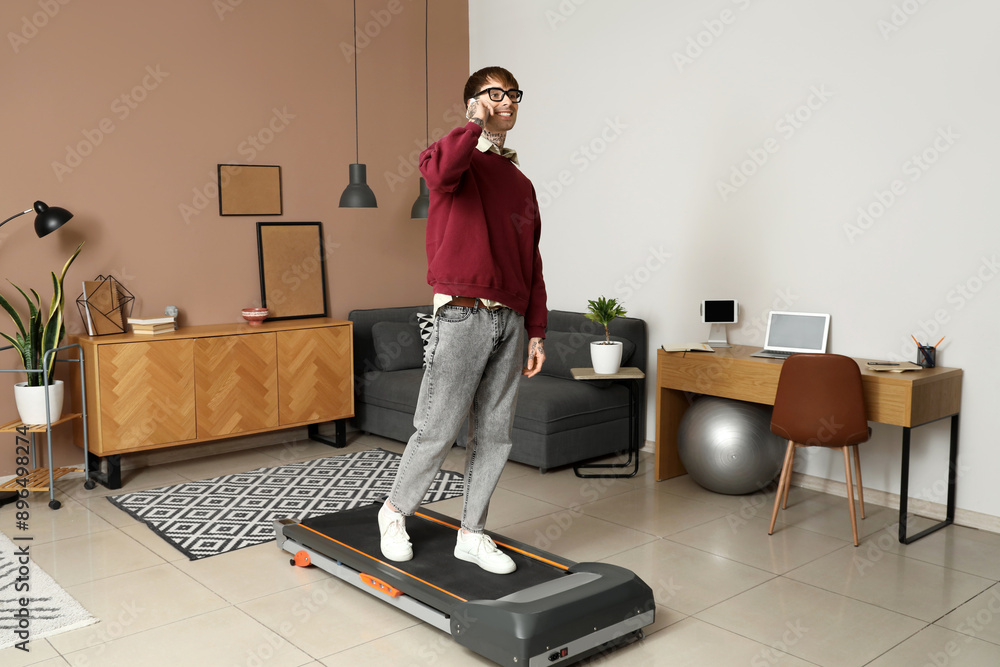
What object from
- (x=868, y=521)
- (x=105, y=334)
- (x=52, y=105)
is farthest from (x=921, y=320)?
(x=52, y=105)

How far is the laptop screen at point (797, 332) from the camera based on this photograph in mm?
4230

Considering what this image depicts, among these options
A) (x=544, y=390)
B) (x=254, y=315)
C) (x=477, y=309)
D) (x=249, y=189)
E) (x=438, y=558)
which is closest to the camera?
(x=477, y=309)

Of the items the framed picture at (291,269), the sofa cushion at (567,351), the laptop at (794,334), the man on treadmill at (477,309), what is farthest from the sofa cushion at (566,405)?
the framed picture at (291,269)

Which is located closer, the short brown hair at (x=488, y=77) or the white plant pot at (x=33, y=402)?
the short brown hair at (x=488, y=77)

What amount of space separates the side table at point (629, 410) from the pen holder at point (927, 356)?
4.46 feet

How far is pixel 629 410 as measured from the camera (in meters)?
4.92

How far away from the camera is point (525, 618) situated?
234 centimetres

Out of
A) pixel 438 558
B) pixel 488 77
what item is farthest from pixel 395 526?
pixel 488 77


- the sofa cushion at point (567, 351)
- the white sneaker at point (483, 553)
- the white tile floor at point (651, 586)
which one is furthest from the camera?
the sofa cushion at point (567, 351)

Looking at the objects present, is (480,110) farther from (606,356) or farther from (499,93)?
(606,356)

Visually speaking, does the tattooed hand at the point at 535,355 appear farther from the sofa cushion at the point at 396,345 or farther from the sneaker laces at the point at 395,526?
the sofa cushion at the point at 396,345

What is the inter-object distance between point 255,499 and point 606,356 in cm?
198

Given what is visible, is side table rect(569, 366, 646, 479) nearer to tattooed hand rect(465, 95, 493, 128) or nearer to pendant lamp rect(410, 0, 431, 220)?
pendant lamp rect(410, 0, 431, 220)

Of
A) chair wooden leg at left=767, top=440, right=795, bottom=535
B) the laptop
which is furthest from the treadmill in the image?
the laptop
